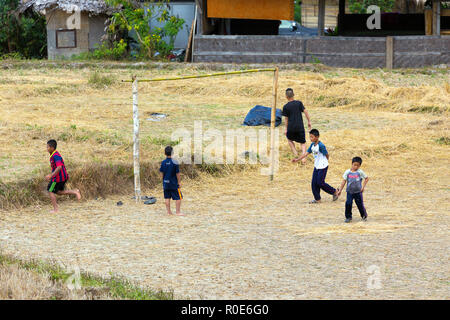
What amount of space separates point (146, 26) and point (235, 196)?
1497 centimetres

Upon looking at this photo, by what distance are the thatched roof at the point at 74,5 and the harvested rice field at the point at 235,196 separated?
17.2 feet

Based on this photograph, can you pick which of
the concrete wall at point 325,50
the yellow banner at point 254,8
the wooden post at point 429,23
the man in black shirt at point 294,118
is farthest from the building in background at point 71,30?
the man in black shirt at point 294,118

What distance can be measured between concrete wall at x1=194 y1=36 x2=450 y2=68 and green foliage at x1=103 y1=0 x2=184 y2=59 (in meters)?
1.54

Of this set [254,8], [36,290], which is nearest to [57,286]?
[36,290]

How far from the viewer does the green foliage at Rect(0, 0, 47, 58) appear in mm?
28562

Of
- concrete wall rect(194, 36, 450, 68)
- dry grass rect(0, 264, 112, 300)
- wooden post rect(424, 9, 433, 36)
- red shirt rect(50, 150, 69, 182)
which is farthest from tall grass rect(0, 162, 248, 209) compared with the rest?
wooden post rect(424, 9, 433, 36)

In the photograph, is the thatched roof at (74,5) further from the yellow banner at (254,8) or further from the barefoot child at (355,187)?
the barefoot child at (355,187)

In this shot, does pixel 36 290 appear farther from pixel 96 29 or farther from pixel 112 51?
pixel 96 29

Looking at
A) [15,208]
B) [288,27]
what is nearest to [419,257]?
[15,208]

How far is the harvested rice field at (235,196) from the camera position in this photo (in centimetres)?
793

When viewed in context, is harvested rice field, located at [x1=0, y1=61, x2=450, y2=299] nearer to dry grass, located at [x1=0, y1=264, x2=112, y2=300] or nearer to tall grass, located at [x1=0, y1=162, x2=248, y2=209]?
tall grass, located at [x1=0, y1=162, x2=248, y2=209]

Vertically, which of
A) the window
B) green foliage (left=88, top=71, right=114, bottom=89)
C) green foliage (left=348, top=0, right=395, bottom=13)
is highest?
green foliage (left=348, top=0, right=395, bottom=13)

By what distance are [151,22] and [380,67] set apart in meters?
8.89

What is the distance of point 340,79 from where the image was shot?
68.4 ft
